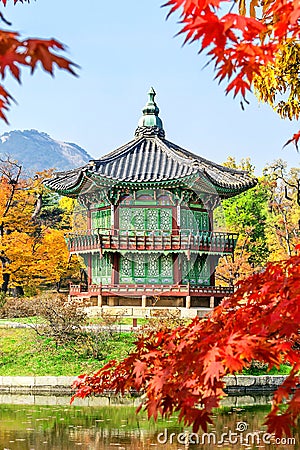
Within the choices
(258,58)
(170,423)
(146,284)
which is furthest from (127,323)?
(258,58)

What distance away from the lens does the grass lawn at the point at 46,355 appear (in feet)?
50.0

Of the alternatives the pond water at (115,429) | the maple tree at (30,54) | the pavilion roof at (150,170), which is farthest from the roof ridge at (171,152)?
the maple tree at (30,54)

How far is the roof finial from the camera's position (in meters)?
25.4

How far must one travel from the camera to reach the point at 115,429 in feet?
34.4

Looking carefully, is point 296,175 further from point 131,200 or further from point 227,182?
point 131,200

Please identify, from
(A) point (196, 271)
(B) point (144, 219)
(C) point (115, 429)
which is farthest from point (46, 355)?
(A) point (196, 271)

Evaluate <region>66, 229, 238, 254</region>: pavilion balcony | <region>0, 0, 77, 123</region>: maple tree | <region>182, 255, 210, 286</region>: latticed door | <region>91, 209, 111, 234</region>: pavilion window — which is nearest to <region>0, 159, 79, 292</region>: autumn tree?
<region>91, 209, 111, 234</region>: pavilion window

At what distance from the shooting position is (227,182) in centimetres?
2406

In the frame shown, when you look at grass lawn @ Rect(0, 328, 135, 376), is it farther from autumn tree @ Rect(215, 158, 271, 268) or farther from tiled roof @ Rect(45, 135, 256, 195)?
autumn tree @ Rect(215, 158, 271, 268)

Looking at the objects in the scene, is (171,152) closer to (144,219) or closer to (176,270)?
(144,219)

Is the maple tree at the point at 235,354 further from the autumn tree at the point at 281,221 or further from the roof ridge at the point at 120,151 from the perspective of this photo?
the autumn tree at the point at 281,221

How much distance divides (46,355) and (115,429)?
586 cm

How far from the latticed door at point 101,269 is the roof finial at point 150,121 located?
17.1 feet

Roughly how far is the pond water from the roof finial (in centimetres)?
1398
